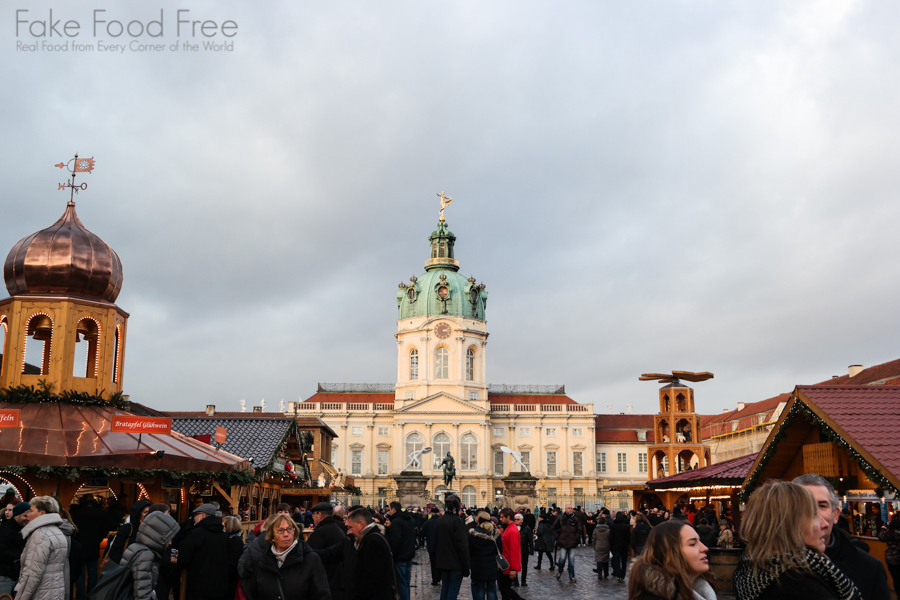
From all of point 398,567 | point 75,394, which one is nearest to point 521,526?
point 398,567

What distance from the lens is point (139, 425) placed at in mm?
14156

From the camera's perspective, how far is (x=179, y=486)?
15.6 metres

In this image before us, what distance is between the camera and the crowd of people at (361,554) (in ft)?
12.5

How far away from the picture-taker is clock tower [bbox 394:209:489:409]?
75.8 m

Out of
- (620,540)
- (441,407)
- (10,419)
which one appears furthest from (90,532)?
(441,407)

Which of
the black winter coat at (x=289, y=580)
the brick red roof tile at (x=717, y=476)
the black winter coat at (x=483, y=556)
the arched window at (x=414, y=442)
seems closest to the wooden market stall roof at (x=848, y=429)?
the brick red roof tile at (x=717, y=476)

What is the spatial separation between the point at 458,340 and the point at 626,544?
57819mm

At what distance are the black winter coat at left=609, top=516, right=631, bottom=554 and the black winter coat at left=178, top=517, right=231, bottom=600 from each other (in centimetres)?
1195

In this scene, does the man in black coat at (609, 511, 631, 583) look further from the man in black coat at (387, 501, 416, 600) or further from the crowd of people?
the man in black coat at (387, 501, 416, 600)

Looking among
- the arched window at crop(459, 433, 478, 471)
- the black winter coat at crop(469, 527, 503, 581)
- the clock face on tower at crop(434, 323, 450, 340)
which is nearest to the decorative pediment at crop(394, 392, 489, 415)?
the arched window at crop(459, 433, 478, 471)

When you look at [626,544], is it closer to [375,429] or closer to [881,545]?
[881,545]

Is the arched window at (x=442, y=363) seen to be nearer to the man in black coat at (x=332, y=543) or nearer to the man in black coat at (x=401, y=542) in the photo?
the man in black coat at (x=401, y=542)

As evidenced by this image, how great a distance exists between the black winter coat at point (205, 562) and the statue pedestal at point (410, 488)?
3700 cm

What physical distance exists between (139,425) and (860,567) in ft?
40.6
